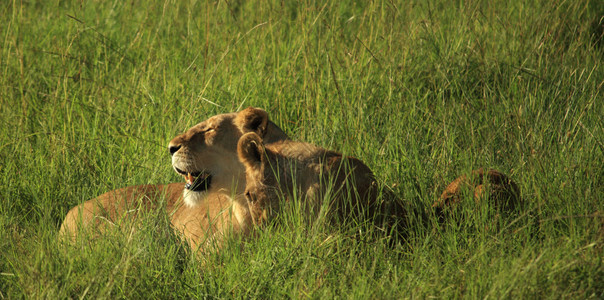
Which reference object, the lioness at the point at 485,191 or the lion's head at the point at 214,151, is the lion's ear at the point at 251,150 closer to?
the lion's head at the point at 214,151

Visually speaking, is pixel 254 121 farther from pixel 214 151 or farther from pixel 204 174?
pixel 204 174

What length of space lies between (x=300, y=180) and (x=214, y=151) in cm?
65

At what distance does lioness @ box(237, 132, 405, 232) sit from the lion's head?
34 cm

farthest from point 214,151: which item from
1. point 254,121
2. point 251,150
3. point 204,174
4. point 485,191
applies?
point 485,191

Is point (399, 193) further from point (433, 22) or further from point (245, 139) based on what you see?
point (433, 22)

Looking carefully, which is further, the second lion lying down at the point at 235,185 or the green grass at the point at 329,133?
the second lion lying down at the point at 235,185

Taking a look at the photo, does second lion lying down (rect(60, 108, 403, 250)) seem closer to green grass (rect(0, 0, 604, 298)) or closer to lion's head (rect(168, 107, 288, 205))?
lion's head (rect(168, 107, 288, 205))

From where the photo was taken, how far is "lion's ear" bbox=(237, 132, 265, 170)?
296cm

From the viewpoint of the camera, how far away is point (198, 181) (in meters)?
3.43

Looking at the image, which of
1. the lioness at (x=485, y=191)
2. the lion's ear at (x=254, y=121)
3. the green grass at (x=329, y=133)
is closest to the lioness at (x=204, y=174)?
the lion's ear at (x=254, y=121)

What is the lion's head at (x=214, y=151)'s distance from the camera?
3393 mm

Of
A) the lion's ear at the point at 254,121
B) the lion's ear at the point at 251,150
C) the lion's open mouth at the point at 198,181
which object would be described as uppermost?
the lion's ear at the point at 251,150

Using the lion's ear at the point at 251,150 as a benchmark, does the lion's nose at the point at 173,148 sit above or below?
below

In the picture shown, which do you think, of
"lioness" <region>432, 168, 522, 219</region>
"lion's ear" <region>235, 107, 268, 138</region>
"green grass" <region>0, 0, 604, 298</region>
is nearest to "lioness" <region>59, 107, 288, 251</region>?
"lion's ear" <region>235, 107, 268, 138</region>
